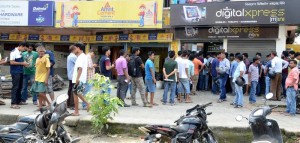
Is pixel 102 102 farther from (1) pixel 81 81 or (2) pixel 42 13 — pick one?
(2) pixel 42 13

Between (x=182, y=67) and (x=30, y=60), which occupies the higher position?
(x=30, y=60)

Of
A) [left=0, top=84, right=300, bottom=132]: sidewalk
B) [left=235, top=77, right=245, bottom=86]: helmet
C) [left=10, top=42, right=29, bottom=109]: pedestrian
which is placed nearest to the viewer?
[left=0, top=84, right=300, bottom=132]: sidewalk

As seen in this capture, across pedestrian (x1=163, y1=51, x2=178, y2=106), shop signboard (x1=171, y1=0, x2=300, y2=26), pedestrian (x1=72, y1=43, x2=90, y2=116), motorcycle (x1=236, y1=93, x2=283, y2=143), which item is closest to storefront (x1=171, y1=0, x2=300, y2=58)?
shop signboard (x1=171, y1=0, x2=300, y2=26)

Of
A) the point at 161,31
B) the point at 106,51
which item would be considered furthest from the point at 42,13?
the point at 106,51

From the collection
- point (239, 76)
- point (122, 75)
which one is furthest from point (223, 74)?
point (122, 75)

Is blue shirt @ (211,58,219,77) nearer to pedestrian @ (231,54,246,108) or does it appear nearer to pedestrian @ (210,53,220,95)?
pedestrian @ (210,53,220,95)

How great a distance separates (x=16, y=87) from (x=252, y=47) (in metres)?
9.56

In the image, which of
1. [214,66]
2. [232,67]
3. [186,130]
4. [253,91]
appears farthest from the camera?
[214,66]

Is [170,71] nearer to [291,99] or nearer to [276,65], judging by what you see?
[291,99]

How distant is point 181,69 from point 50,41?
413 inches

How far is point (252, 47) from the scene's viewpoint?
14.2 metres

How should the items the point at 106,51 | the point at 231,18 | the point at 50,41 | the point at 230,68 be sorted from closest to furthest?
the point at 106,51 < the point at 230,68 < the point at 231,18 < the point at 50,41

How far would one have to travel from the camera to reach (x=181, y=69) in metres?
10.5

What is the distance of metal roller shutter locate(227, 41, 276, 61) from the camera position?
13906 mm
